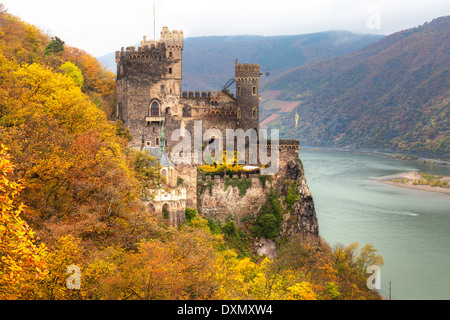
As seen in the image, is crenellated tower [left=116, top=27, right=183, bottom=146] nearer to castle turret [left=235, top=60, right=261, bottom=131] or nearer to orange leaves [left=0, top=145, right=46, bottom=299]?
castle turret [left=235, top=60, right=261, bottom=131]

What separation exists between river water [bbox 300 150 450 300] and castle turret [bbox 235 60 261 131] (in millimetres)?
17054

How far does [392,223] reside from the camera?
65.2 metres

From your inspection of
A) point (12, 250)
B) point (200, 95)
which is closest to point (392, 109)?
point (200, 95)

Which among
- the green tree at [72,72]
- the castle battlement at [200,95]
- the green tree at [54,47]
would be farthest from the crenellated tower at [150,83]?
the green tree at [54,47]

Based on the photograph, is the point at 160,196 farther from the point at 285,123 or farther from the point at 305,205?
the point at 285,123

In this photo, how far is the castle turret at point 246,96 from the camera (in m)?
46.0

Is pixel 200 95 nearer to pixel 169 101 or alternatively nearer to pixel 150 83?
pixel 169 101

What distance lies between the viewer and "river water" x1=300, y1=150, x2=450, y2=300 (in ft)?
151

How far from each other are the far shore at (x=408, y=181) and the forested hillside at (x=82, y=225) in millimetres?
66336

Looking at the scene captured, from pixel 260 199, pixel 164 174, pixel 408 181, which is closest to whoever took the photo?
pixel 164 174

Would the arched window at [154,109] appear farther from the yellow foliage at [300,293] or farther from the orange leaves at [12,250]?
the orange leaves at [12,250]

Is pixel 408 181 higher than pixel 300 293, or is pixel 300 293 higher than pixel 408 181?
pixel 300 293

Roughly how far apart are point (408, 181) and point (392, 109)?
76.0 meters

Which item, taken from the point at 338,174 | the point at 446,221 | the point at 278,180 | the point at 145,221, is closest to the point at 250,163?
the point at 278,180
